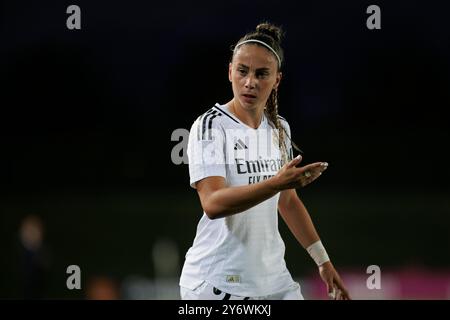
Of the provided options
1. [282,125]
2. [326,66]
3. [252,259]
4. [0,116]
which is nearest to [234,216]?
[252,259]

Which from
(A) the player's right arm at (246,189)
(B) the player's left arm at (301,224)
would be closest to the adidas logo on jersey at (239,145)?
(A) the player's right arm at (246,189)

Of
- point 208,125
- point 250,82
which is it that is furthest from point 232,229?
point 250,82

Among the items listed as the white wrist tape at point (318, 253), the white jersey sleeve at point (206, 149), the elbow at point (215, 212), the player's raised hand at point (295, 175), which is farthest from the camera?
the white wrist tape at point (318, 253)

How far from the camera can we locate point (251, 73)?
434cm

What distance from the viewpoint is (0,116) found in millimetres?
18750

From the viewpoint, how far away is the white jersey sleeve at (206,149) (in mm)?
4176

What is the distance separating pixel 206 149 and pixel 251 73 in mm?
504

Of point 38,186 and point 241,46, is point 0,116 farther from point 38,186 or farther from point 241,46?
point 241,46

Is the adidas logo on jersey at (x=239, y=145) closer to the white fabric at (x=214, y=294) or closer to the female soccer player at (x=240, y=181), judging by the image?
the female soccer player at (x=240, y=181)

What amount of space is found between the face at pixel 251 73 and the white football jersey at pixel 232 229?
139mm

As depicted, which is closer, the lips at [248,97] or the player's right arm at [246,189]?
the player's right arm at [246,189]

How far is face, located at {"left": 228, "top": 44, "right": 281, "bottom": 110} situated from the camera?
4340 mm

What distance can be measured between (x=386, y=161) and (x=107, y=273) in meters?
5.90

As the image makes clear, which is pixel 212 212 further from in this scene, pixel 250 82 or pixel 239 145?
pixel 250 82
